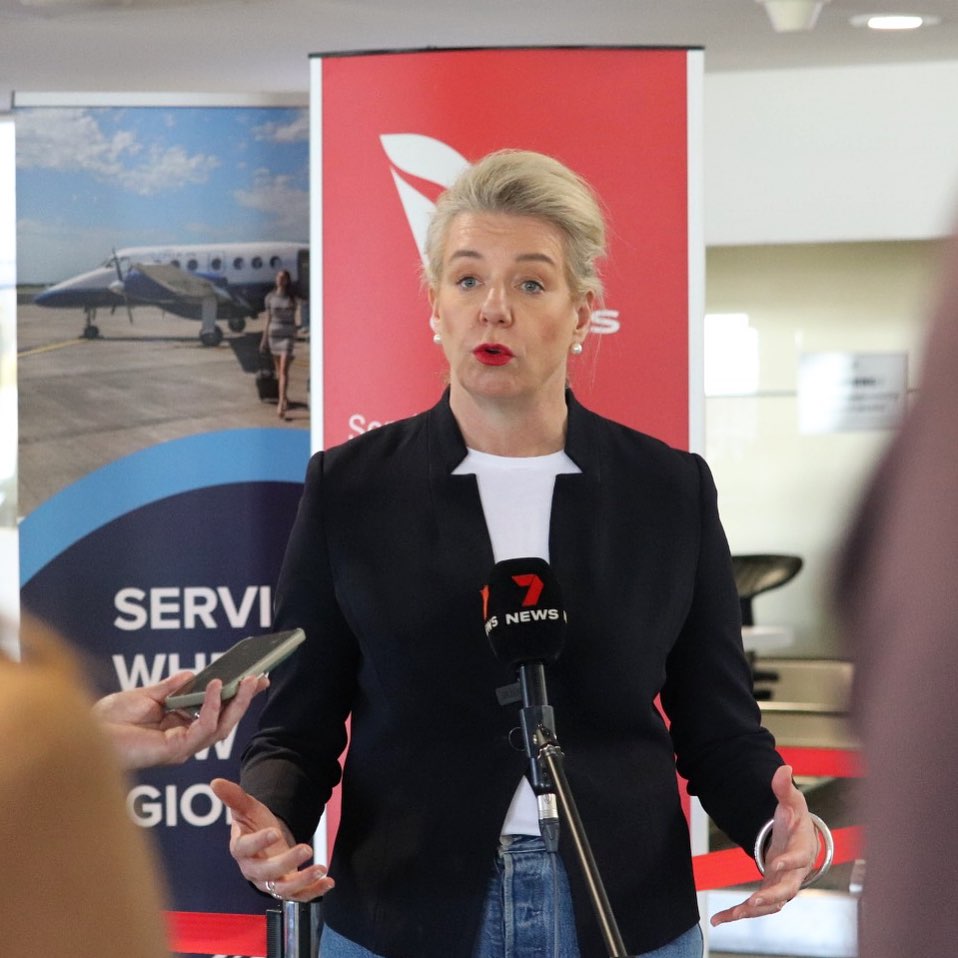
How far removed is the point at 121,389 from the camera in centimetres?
358

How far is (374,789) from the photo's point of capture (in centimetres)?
182

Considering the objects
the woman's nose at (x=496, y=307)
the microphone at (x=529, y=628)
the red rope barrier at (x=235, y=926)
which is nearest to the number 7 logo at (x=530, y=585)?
the microphone at (x=529, y=628)

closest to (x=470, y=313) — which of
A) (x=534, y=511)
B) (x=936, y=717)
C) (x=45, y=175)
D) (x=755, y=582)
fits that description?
(x=534, y=511)

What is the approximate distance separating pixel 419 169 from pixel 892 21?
313cm

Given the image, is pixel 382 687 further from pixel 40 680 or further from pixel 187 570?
pixel 187 570

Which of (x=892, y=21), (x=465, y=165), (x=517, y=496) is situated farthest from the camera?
(x=892, y=21)

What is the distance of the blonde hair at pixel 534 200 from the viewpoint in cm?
199

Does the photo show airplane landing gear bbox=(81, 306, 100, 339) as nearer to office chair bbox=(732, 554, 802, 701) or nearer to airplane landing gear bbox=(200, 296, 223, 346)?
airplane landing gear bbox=(200, 296, 223, 346)

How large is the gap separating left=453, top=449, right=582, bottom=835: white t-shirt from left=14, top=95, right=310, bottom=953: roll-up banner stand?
1.60 m

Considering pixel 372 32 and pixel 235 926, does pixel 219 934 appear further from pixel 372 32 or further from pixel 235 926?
pixel 372 32

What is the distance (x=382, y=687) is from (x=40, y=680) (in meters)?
1.34

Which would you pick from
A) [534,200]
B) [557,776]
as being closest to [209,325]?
[534,200]

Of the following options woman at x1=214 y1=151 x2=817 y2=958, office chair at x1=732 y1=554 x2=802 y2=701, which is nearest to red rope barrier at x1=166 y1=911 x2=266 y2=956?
woman at x1=214 y1=151 x2=817 y2=958

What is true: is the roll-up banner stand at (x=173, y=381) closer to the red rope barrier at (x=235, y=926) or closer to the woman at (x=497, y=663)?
the red rope barrier at (x=235, y=926)
